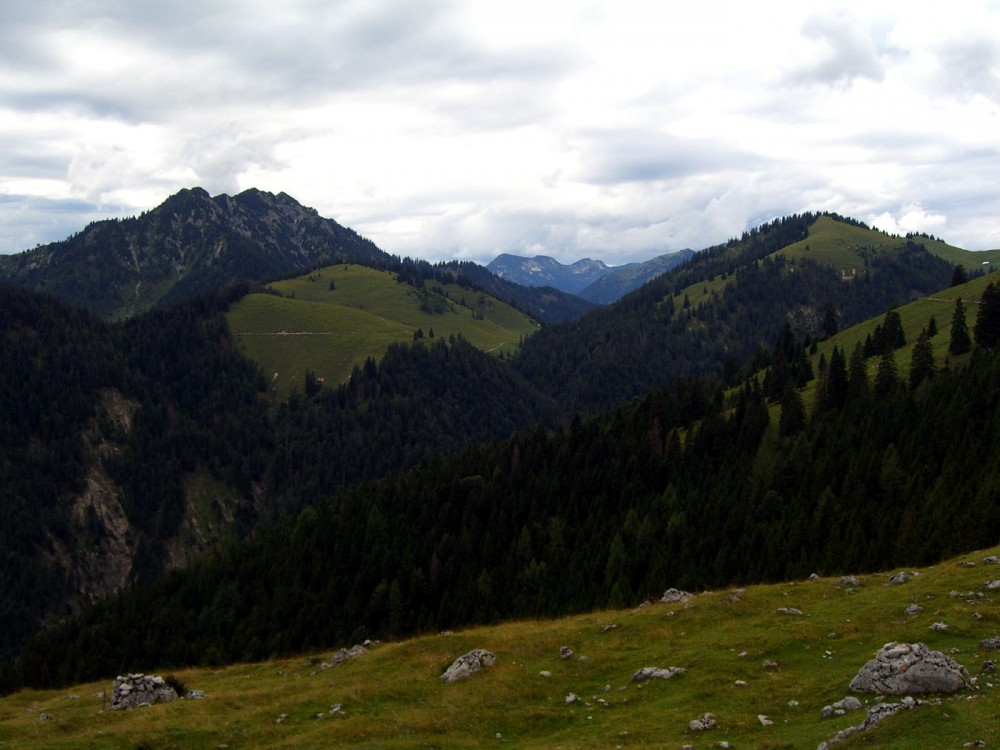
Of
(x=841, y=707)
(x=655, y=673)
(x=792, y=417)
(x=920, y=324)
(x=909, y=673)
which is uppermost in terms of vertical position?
(x=920, y=324)

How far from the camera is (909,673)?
26.1 meters

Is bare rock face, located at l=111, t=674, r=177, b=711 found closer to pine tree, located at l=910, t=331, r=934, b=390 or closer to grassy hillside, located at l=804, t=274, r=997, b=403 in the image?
pine tree, located at l=910, t=331, r=934, b=390

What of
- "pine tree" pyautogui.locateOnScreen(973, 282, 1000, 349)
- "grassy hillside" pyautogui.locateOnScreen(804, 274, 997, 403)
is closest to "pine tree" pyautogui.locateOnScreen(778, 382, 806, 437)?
"grassy hillside" pyautogui.locateOnScreen(804, 274, 997, 403)

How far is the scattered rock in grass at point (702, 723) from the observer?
2782cm

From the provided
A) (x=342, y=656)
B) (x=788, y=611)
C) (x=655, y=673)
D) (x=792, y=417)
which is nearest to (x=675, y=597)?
(x=788, y=611)

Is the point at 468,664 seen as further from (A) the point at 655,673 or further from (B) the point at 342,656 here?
(B) the point at 342,656

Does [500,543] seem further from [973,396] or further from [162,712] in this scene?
[162,712]

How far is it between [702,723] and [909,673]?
8.08 m

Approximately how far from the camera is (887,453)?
293 ft

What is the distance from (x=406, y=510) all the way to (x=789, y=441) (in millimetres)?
71352

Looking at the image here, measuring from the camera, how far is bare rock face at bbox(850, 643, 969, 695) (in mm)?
25469

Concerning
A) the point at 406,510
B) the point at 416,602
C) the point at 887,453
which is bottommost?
the point at 416,602

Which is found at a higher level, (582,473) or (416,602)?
(582,473)

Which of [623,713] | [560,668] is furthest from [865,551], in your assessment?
[623,713]
